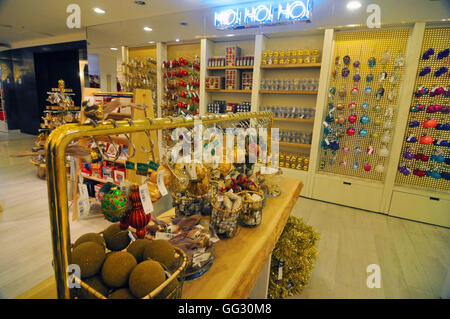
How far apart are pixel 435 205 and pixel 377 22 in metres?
2.62

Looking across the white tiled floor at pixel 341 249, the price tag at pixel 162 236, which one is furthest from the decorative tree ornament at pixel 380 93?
the price tag at pixel 162 236

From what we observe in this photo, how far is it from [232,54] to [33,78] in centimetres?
837

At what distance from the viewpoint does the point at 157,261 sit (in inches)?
28.5

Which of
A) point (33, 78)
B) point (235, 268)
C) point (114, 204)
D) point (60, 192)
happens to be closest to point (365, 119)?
point (235, 268)

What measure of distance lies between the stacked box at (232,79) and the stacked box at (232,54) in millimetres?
144

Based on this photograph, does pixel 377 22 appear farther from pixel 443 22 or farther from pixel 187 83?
pixel 187 83

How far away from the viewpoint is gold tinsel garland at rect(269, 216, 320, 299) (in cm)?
185

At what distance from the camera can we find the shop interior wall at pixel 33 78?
27.1 feet

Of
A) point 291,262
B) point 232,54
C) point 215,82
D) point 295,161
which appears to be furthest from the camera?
point 215,82

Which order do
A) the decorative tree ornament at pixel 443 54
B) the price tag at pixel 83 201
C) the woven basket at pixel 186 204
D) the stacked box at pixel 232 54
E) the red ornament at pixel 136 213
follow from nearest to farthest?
the price tag at pixel 83 201
the red ornament at pixel 136 213
the woven basket at pixel 186 204
the decorative tree ornament at pixel 443 54
the stacked box at pixel 232 54

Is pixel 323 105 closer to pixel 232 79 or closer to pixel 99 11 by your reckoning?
pixel 232 79

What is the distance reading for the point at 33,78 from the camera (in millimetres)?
8656

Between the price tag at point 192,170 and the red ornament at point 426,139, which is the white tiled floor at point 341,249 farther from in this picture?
the price tag at point 192,170

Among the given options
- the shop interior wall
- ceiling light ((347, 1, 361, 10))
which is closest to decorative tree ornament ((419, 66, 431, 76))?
ceiling light ((347, 1, 361, 10))
